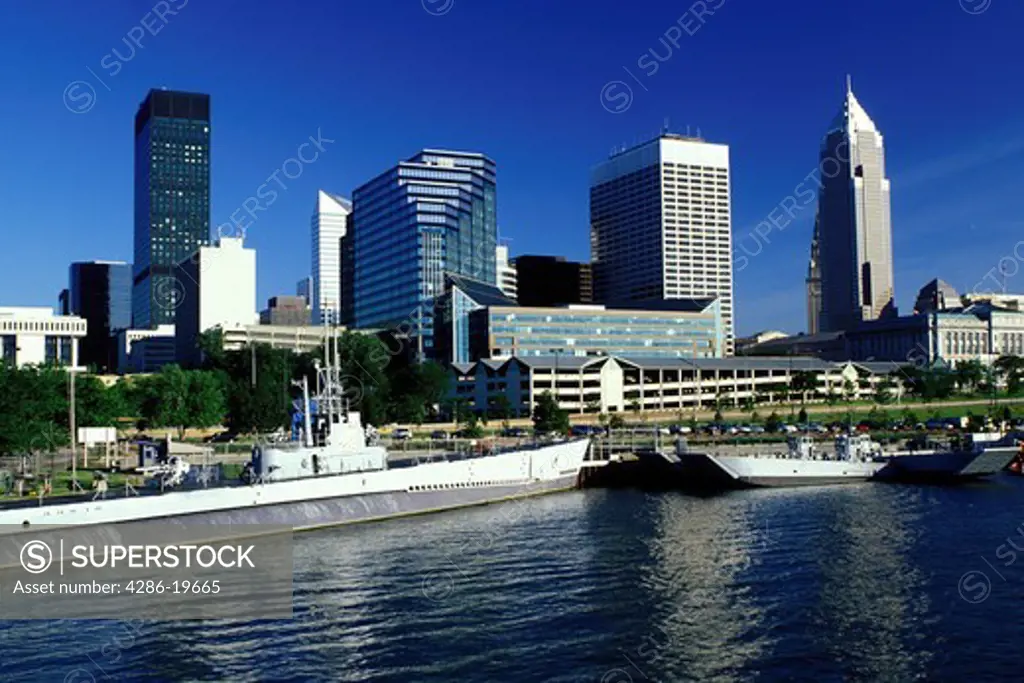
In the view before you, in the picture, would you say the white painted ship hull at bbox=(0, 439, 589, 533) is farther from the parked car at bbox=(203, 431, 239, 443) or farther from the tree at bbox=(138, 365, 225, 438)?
the tree at bbox=(138, 365, 225, 438)

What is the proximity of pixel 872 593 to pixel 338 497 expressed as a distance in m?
33.4

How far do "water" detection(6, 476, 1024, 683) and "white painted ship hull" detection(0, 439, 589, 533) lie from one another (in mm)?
3283

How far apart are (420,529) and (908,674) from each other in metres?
33.5

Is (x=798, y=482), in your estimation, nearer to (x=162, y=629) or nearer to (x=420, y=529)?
(x=420, y=529)

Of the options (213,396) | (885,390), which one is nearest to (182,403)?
(213,396)

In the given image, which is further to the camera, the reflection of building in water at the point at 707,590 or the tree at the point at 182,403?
the tree at the point at 182,403

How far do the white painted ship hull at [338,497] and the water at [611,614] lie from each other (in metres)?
3.28

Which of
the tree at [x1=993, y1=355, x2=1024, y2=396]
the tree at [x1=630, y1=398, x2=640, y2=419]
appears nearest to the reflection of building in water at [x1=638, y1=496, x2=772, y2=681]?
the tree at [x1=630, y1=398, x2=640, y2=419]

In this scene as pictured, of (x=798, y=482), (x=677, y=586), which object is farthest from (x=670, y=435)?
(x=677, y=586)

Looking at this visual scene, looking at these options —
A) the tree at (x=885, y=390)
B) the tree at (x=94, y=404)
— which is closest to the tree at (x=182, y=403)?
the tree at (x=94, y=404)

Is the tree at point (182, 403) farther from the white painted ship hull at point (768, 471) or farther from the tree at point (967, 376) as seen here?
the tree at point (967, 376)

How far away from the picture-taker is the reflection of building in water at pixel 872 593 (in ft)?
98.4

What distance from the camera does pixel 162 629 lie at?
113 feet

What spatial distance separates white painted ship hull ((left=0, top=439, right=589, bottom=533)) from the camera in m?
48.9
